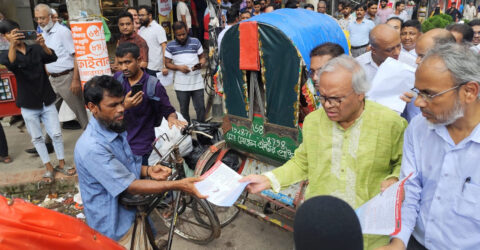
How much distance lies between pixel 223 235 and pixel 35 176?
2828mm

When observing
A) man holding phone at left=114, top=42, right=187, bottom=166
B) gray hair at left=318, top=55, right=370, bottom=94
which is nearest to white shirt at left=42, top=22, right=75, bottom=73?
man holding phone at left=114, top=42, right=187, bottom=166

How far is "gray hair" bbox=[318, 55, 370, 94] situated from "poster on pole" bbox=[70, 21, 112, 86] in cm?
289

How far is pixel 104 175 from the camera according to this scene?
209cm

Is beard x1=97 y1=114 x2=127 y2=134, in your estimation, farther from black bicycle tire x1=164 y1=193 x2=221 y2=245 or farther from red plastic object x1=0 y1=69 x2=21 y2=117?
red plastic object x1=0 y1=69 x2=21 y2=117

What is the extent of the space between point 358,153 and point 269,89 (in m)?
1.48

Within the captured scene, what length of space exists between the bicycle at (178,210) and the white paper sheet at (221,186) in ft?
1.75

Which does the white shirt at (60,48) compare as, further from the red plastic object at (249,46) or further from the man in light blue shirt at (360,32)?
the man in light blue shirt at (360,32)

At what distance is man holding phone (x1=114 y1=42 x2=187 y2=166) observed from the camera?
321 centimetres

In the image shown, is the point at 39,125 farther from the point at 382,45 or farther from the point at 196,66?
the point at 382,45

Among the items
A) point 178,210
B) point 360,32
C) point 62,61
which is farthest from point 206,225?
point 360,32

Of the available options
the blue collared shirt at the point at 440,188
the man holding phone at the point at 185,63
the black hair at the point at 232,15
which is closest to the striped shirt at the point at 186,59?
the man holding phone at the point at 185,63

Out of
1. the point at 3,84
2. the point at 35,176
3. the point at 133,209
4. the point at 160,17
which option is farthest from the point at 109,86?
the point at 160,17

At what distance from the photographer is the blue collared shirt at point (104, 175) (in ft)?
6.81

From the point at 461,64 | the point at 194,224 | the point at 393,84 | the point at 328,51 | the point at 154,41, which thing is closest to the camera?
the point at 461,64
